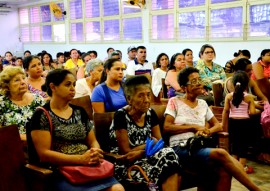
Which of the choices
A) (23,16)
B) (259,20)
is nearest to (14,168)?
(259,20)

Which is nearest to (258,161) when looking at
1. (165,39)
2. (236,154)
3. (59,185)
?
(236,154)

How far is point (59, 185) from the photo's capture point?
206cm

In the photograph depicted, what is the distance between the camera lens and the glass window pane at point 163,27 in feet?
28.9

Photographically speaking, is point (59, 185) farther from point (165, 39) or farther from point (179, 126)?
point (165, 39)

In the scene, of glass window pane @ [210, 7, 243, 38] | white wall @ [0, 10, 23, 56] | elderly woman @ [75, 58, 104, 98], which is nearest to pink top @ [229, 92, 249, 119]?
elderly woman @ [75, 58, 104, 98]

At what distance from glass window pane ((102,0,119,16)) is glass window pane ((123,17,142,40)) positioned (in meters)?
0.49


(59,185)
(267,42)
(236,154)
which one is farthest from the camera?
(267,42)

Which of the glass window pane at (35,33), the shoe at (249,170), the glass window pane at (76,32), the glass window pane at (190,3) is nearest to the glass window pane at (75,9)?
the glass window pane at (76,32)

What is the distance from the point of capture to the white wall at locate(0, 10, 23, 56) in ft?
48.1

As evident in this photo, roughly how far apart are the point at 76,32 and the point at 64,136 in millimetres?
10195

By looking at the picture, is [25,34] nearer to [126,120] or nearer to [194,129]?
[194,129]

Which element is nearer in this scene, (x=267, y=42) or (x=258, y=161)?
(x=258, y=161)

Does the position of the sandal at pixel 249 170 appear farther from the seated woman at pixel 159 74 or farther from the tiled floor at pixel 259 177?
the seated woman at pixel 159 74

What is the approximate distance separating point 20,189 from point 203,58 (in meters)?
4.02
